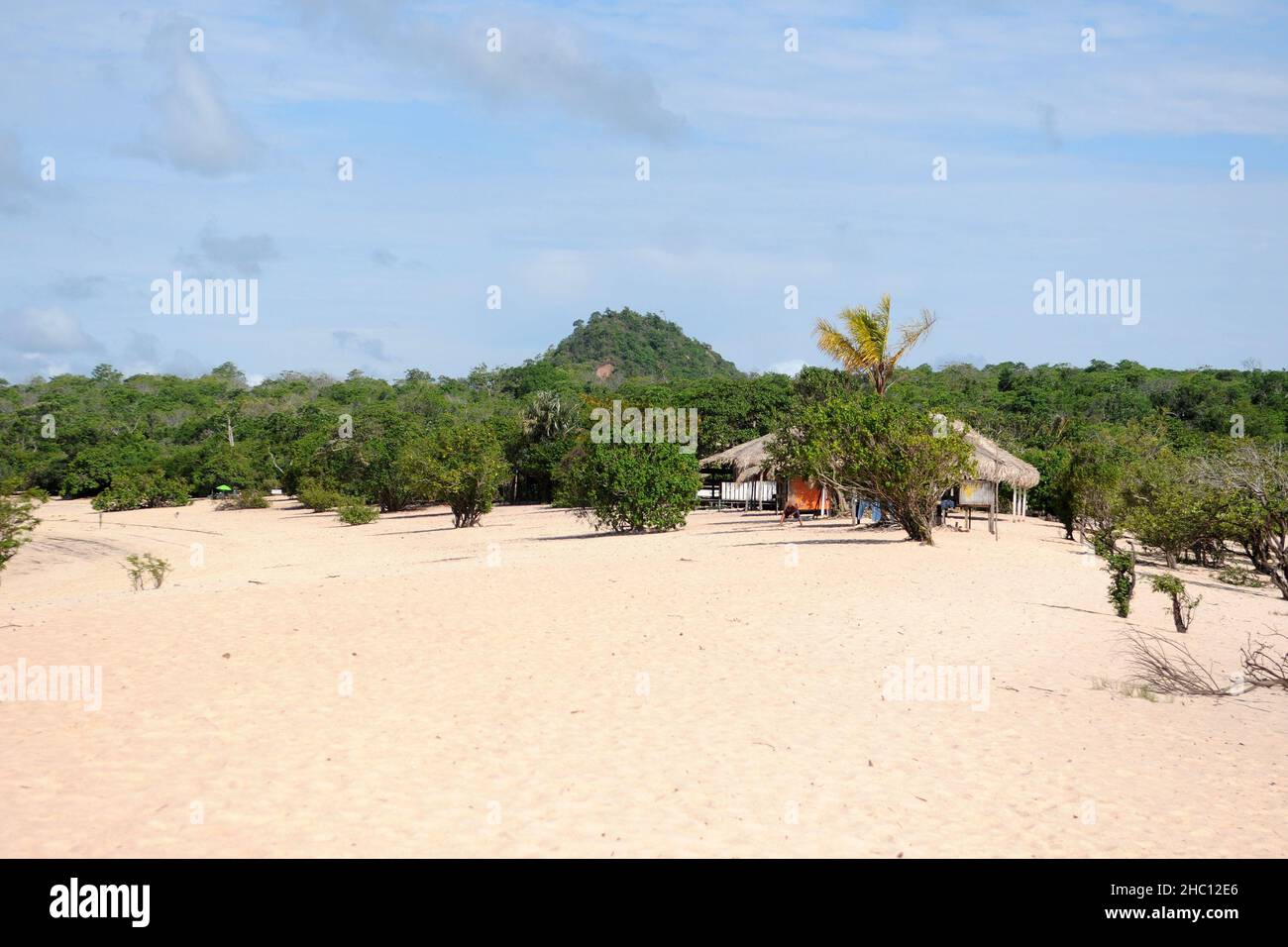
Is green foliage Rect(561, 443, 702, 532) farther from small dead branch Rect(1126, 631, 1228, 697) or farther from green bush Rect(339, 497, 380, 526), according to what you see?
small dead branch Rect(1126, 631, 1228, 697)

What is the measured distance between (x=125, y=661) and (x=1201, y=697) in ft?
30.7

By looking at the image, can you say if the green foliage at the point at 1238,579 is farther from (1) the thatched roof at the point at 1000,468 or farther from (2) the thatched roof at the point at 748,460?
(2) the thatched roof at the point at 748,460

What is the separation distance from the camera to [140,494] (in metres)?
44.1

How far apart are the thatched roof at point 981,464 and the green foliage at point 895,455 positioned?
22.3 ft

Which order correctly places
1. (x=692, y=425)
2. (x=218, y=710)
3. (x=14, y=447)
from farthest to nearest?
(x=14, y=447) < (x=692, y=425) < (x=218, y=710)

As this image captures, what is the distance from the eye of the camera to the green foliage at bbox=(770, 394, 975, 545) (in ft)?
62.4

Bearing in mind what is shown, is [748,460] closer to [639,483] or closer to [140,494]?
[639,483]

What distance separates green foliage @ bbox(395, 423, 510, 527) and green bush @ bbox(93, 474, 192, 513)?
2123 centimetres

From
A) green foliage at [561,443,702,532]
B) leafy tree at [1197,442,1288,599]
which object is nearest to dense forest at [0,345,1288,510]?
green foliage at [561,443,702,532]

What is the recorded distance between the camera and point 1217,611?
13.8 meters

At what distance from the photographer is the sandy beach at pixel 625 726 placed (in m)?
5.49

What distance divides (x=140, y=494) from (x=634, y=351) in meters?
61.0
